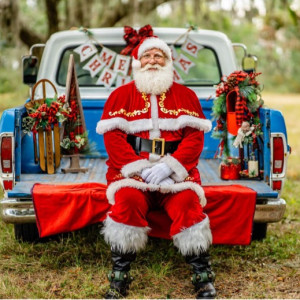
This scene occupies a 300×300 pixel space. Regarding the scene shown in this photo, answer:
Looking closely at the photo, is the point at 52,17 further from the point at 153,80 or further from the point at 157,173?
the point at 157,173

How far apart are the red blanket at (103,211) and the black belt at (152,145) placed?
38cm

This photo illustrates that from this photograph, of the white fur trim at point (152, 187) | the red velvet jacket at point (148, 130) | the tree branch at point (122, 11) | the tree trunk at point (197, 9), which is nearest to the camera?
the white fur trim at point (152, 187)

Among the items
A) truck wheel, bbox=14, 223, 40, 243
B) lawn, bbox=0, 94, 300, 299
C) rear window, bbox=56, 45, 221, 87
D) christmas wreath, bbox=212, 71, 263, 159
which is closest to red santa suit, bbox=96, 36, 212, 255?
lawn, bbox=0, 94, 300, 299

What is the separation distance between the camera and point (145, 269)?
12.7 ft

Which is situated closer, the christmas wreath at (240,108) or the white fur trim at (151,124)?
the white fur trim at (151,124)

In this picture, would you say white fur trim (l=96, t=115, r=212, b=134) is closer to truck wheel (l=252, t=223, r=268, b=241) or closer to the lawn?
the lawn

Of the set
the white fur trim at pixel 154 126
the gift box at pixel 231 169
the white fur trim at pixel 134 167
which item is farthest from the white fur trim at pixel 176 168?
the gift box at pixel 231 169

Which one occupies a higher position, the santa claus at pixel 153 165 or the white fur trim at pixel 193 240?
the santa claus at pixel 153 165

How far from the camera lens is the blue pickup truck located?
3701 millimetres

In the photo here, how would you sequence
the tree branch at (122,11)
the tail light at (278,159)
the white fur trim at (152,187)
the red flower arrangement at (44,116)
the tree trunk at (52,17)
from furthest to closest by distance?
1. the tree branch at (122,11)
2. the tree trunk at (52,17)
3. the red flower arrangement at (44,116)
4. the tail light at (278,159)
5. the white fur trim at (152,187)

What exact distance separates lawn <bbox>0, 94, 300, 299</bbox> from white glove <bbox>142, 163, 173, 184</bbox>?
2.40 ft

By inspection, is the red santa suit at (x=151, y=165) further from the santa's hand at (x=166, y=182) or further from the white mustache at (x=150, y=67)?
the white mustache at (x=150, y=67)

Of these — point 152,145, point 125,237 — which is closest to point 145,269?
point 125,237

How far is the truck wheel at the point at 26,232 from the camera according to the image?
4223 millimetres
